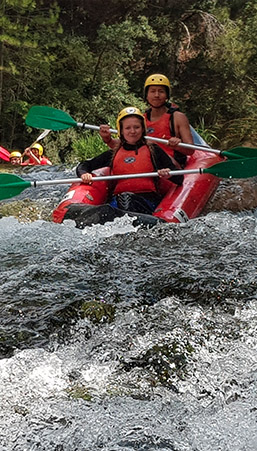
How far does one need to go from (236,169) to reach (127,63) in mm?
8809

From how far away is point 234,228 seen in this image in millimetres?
3781

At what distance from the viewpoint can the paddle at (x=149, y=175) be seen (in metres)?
4.16

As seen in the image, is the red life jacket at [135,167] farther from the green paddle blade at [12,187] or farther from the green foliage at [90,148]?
the green foliage at [90,148]

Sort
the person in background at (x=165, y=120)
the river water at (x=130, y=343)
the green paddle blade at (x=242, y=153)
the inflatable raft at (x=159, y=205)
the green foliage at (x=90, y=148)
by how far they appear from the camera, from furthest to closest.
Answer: the green foliage at (x=90, y=148) < the person in background at (x=165, y=120) < the green paddle blade at (x=242, y=153) < the inflatable raft at (x=159, y=205) < the river water at (x=130, y=343)

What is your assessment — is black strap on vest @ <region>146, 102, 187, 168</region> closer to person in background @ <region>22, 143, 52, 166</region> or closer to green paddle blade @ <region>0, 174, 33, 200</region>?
green paddle blade @ <region>0, 174, 33, 200</region>

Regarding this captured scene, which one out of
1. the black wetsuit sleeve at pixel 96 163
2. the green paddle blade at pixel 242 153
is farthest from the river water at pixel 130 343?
the green paddle blade at pixel 242 153

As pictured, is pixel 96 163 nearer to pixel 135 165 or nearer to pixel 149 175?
pixel 135 165

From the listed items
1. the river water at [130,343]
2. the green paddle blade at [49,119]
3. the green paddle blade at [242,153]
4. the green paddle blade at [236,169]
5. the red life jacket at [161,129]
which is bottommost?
the river water at [130,343]

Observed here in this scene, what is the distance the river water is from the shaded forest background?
283 inches

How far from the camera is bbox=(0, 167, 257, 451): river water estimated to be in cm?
174

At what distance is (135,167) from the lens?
14.2 feet

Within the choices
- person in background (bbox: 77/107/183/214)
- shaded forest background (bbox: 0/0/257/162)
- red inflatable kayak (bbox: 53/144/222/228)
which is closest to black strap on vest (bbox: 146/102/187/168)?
red inflatable kayak (bbox: 53/144/222/228)

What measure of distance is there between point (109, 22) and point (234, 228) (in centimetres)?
1036

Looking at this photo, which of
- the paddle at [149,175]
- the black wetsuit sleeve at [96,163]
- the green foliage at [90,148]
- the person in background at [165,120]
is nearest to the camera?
the paddle at [149,175]
